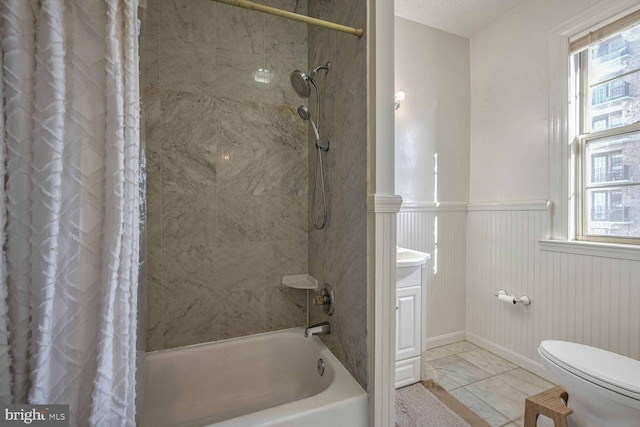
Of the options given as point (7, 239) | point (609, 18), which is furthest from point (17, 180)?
point (609, 18)

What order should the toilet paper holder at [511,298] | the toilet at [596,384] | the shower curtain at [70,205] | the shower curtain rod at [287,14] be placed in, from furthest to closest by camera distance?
1. the toilet paper holder at [511,298]
2. the toilet at [596,384]
3. the shower curtain rod at [287,14]
4. the shower curtain at [70,205]

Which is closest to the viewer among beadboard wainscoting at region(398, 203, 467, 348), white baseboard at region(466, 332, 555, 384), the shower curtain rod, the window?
the shower curtain rod

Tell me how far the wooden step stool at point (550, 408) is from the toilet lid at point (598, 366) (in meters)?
0.22

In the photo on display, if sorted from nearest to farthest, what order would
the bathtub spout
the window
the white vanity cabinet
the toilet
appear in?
the toilet
the bathtub spout
the window
the white vanity cabinet

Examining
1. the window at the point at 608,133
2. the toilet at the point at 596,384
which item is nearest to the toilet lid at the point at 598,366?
the toilet at the point at 596,384

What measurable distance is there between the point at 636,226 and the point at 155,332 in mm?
2884

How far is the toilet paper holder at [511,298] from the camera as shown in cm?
201

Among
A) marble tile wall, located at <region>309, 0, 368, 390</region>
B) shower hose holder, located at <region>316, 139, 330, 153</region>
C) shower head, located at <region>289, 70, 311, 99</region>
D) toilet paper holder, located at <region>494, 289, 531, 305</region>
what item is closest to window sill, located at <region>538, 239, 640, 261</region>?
toilet paper holder, located at <region>494, 289, 531, 305</region>

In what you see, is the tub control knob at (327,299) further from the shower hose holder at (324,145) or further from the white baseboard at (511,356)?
the white baseboard at (511,356)

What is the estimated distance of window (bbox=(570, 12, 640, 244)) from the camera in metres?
1.60

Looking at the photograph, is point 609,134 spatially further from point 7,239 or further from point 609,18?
point 7,239

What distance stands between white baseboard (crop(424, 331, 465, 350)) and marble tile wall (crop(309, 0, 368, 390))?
1.38m

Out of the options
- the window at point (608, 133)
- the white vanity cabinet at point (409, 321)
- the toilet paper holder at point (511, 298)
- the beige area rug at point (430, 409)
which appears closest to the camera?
the beige area rug at point (430, 409)

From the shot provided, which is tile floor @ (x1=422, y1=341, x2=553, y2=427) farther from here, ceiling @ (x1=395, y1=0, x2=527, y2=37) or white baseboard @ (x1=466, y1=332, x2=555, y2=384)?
ceiling @ (x1=395, y1=0, x2=527, y2=37)
